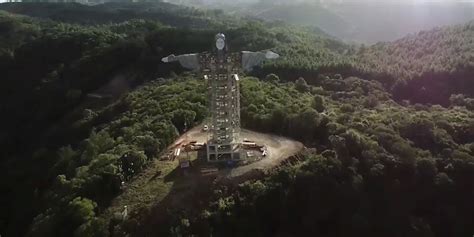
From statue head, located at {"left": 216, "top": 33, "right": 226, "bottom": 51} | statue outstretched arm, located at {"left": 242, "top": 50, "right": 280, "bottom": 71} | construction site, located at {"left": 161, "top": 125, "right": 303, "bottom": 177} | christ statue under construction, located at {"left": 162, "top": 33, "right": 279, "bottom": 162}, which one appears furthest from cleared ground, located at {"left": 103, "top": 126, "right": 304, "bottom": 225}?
statue head, located at {"left": 216, "top": 33, "right": 226, "bottom": 51}

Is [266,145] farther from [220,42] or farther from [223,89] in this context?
[220,42]

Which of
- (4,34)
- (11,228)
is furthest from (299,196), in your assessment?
(4,34)

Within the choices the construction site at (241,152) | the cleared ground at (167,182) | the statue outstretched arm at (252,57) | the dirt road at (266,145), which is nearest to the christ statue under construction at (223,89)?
the statue outstretched arm at (252,57)

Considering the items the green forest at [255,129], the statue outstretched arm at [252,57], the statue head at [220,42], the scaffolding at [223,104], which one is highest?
the statue head at [220,42]

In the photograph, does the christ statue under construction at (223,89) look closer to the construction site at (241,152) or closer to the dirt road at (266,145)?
the construction site at (241,152)

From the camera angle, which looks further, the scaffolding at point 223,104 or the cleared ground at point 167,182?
the scaffolding at point 223,104

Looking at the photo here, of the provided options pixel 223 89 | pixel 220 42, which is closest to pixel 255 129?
pixel 223 89
